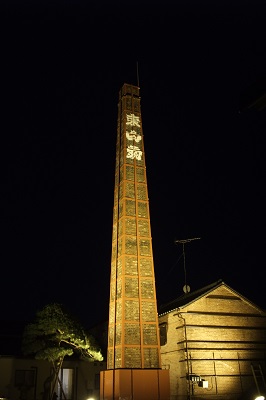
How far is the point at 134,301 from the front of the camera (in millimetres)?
21203

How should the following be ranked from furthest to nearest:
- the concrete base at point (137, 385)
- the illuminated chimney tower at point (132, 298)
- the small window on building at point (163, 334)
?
the small window on building at point (163, 334) → the illuminated chimney tower at point (132, 298) → the concrete base at point (137, 385)

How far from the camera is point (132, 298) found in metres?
21.2

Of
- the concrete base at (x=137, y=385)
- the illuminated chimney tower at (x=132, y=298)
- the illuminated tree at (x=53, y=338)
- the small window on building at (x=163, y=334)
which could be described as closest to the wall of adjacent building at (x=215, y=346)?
the small window on building at (x=163, y=334)

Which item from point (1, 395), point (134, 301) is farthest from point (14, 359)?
point (134, 301)

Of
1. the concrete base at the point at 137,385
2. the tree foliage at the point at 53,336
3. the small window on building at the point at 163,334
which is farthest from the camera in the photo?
the small window on building at the point at 163,334

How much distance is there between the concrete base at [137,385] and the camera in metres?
19.1

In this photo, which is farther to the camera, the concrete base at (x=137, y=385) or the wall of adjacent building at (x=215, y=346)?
the wall of adjacent building at (x=215, y=346)

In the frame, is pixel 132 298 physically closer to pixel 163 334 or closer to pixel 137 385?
pixel 137 385

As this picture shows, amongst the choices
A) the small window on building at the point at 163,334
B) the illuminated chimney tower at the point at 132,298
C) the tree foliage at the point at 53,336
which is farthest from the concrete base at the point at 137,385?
the small window on building at the point at 163,334

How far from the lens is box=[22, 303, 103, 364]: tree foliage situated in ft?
71.5

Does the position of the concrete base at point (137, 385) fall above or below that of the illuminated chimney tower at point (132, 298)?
below

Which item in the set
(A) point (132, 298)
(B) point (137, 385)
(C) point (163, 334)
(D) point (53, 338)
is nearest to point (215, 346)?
(C) point (163, 334)

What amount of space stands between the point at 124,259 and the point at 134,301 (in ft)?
7.82

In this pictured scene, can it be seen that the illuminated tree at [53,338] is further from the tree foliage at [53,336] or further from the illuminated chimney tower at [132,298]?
the illuminated chimney tower at [132,298]
